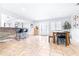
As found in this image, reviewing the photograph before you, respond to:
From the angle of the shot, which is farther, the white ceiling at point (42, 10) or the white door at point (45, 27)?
the white door at point (45, 27)

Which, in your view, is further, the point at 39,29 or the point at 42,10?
the point at 39,29

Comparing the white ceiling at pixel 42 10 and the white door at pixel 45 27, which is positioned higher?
the white ceiling at pixel 42 10

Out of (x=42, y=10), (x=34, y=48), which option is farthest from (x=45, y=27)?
(x=34, y=48)

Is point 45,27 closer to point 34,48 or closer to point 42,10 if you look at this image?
point 42,10

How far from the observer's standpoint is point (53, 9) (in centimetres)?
253

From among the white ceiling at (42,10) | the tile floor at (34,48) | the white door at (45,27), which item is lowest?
the tile floor at (34,48)

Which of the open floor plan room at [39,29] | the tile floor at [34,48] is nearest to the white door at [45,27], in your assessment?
the open floor plan room at [39,29]

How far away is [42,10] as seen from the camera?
2.58 m

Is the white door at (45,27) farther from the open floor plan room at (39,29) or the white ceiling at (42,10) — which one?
the white ceiling at (42,10)

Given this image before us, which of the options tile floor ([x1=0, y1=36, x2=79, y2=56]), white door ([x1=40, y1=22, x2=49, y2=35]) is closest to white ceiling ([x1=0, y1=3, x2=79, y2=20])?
white door ([x1=40, y1=22, x2=49, y2=35])

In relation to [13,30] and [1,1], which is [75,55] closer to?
[13,30]

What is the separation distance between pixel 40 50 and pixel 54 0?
4.20 feet

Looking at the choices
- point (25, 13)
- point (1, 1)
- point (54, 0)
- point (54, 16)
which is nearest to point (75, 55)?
point (54, 16)

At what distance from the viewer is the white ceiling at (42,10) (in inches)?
97.9
